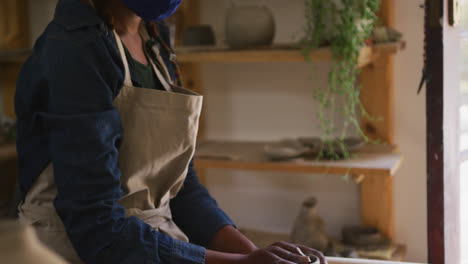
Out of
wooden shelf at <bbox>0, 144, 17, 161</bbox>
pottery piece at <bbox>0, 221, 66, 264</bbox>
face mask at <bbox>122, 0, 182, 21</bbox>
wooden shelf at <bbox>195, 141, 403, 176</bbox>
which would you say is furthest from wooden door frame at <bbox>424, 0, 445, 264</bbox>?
wooden shelf at <bbox>0, 144, 17, 161</bbox>

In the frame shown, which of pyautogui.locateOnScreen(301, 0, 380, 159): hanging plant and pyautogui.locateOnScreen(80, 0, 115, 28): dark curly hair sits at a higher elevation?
pyautogui.locateOnScreen(80, 0, 115, 28): dark curly hair

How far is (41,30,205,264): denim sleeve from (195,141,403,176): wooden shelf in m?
0.84

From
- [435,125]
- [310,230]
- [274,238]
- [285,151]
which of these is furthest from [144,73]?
[274,238]

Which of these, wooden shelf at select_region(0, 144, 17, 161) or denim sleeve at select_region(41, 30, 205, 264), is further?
wooden shelf at select_region(0, 144, 17, 161)

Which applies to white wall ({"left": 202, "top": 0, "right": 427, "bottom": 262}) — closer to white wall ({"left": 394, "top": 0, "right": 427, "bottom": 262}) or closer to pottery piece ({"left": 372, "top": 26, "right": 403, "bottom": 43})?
white wall ({"left": 394, "top": 0, "right": 427, "bottom": 262})

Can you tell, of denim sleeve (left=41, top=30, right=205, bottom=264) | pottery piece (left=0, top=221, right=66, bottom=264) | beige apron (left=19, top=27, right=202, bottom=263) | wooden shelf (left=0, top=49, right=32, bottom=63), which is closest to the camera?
pottery piece (left=0, top=221, right=66, bottom=264)

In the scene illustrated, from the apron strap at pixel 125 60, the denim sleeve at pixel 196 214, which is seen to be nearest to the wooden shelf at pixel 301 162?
the denim sleeve at pixel 196 214

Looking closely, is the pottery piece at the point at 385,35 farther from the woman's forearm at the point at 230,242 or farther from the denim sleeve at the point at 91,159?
the denim sleeve at the point at 91,159

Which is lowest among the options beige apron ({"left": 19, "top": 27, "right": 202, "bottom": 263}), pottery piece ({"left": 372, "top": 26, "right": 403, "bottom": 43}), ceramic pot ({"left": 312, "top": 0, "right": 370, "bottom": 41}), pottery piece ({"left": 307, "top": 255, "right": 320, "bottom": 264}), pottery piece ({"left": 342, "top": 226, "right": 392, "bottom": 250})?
pottery piece ({"left": 342, "top": 226, "right": 392, "bottom": 250})

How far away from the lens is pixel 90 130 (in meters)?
0.87

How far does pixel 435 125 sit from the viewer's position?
3.98 ft

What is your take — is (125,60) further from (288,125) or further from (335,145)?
(288,125)

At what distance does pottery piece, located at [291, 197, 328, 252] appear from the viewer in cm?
187

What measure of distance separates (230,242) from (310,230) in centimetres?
79
